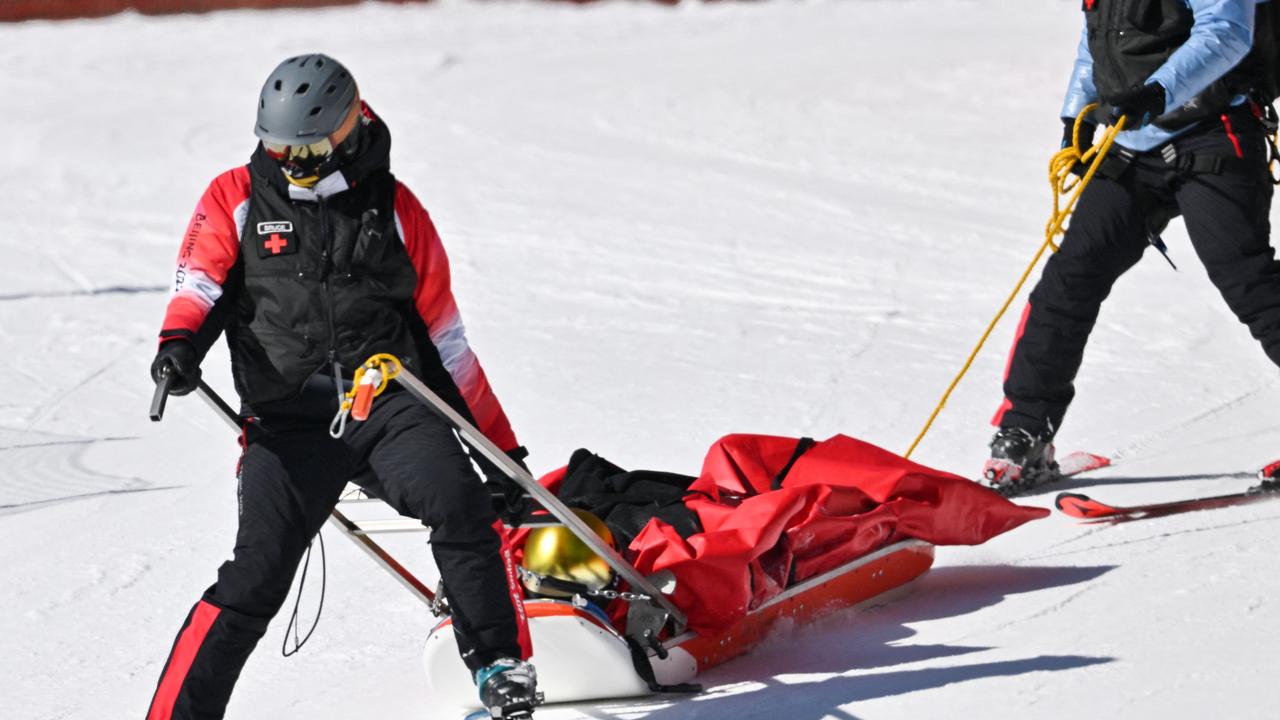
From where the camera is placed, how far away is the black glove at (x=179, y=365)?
10.3 ft

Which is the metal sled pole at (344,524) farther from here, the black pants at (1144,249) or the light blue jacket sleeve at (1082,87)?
the light blue jacket sleeve at (1082,87)

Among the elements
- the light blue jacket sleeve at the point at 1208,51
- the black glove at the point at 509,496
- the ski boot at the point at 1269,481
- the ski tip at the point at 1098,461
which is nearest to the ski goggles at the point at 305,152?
the black glove at the point at 509,496

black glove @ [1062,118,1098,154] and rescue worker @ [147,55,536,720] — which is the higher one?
black glove @ [1062,118,1098,154]

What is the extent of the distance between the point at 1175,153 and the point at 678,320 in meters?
3.29

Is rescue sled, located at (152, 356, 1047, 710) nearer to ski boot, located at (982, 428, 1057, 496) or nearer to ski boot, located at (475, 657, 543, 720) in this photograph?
ski boot, located at (475, 657, 543, 720)

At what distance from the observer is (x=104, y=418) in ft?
20.5

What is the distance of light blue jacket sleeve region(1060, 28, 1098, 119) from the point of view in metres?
4.83

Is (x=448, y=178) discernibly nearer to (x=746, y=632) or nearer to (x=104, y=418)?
(x=104, y=418)

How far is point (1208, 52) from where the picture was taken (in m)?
4.36

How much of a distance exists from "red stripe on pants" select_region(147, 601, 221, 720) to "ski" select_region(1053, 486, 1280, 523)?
8.65 ft

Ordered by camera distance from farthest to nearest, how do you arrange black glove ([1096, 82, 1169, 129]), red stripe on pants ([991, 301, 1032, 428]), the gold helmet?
1. red stripe on pants ([991, 301, 1032, 428])
2. black glove ([1096, 82, 1169, 129])
3. the gold helmet

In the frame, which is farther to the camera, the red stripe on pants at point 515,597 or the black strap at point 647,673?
the black strap at point 647,673

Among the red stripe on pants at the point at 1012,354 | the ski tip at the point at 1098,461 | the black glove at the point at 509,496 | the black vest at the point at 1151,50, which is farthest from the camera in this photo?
the ski tip at the point at 1098,461

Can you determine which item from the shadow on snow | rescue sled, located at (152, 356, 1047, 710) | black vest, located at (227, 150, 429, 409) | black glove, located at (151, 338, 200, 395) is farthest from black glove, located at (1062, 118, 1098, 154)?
black glove, located at (151, 338, 200, 395)
